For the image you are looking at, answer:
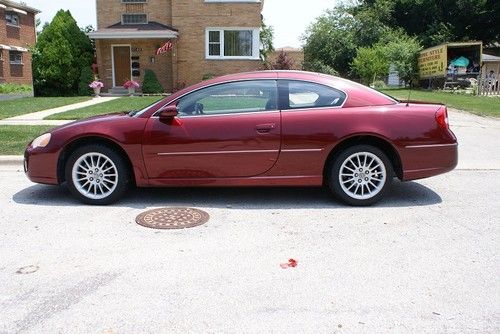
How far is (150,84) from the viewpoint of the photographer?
23188 millimetres

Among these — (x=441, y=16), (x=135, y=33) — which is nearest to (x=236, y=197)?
(x=135, y=33)

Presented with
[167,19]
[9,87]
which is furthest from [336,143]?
[9,87]

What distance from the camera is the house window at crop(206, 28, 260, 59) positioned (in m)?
23.7

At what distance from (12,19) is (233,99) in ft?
88.7

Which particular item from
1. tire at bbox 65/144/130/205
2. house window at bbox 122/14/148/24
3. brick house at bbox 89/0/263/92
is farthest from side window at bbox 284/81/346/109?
house window at bbox 122/14/148/24

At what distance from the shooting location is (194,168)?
5.28 meters

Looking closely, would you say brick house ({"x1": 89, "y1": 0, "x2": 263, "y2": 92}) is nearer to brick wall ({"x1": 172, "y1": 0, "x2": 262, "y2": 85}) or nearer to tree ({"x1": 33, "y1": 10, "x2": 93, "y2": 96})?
brick wall ({"x1": 172, "y1": 0, "x2": 262, "y2": 85})

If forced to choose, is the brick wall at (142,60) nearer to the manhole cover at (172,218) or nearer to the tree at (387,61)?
the tree at (387,61)

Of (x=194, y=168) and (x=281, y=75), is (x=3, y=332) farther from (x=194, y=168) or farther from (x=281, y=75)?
(x=281, y=75)

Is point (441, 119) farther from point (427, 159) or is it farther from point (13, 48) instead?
point (13, 48)

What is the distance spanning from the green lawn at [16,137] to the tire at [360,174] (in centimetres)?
537

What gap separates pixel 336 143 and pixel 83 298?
3.07m

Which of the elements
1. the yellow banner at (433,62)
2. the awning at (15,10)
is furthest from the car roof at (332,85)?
the awning at (15,10)

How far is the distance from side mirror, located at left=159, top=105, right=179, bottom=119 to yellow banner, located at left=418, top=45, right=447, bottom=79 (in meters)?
25.4
